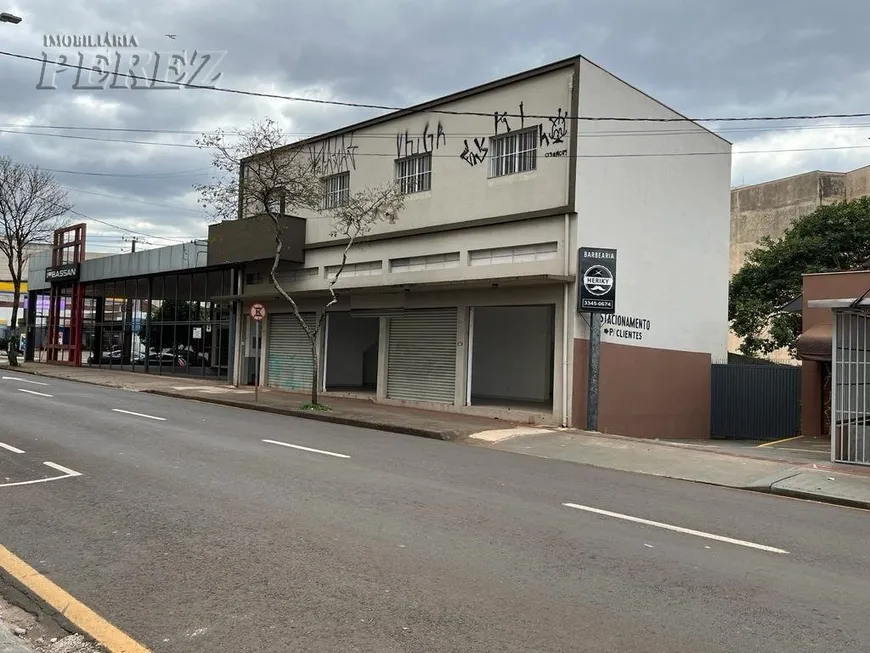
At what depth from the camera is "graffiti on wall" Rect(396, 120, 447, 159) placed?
19188mm

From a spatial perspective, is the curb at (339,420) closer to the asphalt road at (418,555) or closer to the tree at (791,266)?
the asphalt road at (418,555)

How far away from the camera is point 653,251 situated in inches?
734

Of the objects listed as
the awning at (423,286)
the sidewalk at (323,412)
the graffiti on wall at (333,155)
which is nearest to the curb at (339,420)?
the sidewalk at (323,412)

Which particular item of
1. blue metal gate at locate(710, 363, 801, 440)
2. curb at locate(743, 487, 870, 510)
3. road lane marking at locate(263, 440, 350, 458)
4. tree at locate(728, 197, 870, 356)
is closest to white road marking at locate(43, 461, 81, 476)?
road lane marking at locate(263, 440, 350, 458)

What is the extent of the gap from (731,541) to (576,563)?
1.97 metres

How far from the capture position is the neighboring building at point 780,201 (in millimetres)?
40906

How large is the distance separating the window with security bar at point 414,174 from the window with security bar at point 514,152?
7.24 feet

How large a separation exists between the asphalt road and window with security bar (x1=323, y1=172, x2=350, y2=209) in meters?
13.3

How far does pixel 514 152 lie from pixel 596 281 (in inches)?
166

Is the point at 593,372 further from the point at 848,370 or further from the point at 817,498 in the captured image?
the point at 817,498

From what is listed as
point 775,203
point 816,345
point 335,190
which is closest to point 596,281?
point 816,345

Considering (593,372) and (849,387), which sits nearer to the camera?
(849,387)

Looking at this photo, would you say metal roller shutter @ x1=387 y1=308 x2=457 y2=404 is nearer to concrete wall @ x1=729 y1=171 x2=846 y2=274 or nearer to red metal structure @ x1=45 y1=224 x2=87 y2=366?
red metal structure @ x1=45 y1=224 x2=87 y2=366

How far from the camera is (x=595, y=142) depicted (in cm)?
1686
